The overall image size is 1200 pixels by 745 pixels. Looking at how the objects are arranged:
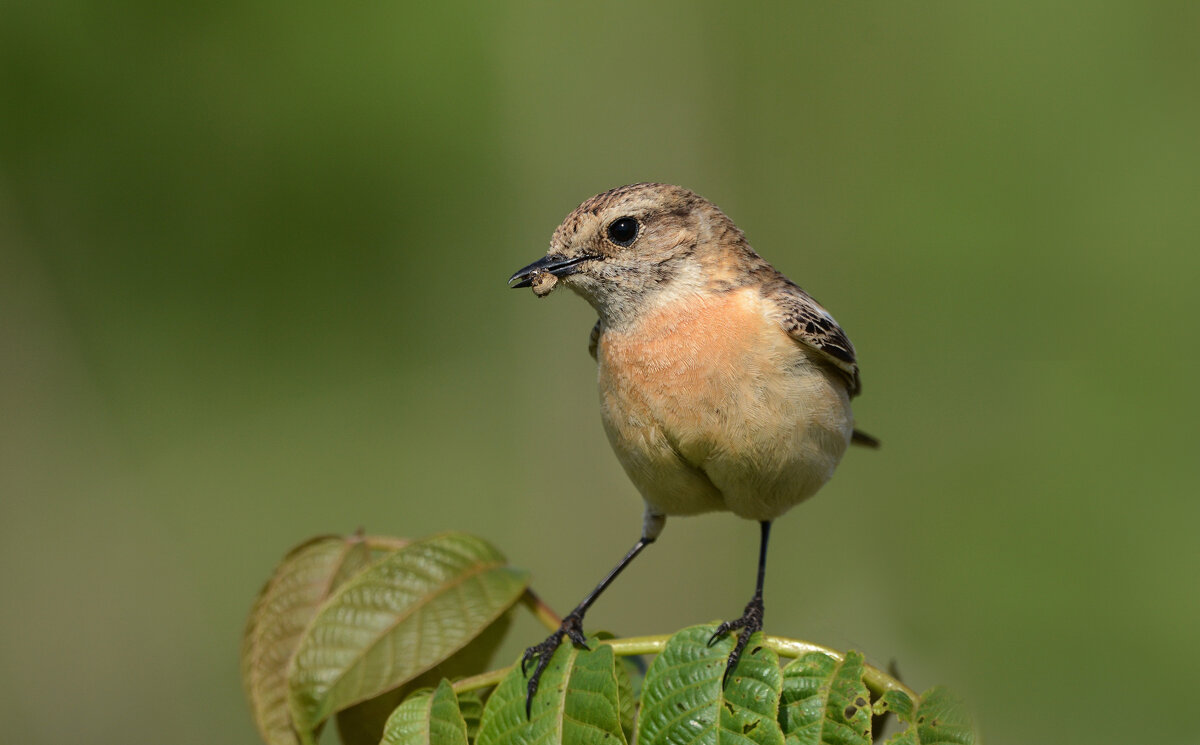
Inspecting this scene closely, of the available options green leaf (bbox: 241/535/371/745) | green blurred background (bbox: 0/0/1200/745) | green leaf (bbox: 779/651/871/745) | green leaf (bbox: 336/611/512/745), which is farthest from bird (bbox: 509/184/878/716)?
green blurred background (bbox: 0/0/1200/745)

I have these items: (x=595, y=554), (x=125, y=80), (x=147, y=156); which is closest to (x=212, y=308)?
(x=147, y=156)

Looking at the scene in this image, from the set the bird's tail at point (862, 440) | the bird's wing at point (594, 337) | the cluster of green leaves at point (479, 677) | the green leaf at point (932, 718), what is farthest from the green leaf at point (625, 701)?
the bird's tail at point (862, 440)

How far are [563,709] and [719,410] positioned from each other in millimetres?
1079

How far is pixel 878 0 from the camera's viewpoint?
34.9ft

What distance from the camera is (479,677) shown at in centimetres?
253

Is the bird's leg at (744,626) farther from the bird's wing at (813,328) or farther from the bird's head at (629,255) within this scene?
the bird's head at (629,255)

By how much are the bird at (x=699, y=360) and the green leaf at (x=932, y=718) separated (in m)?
0.81

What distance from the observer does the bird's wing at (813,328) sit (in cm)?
338

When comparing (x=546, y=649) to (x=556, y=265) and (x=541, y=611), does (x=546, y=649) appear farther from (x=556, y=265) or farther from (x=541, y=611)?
(x=556, y=265)

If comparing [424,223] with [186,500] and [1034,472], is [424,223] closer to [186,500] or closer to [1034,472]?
[186,500]

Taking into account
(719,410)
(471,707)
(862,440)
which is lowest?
(862,440)

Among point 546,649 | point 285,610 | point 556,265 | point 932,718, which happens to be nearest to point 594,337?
point 556,265

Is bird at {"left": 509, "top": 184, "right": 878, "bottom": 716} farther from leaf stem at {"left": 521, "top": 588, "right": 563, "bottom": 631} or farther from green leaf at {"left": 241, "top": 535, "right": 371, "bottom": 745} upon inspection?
green leaf at {"left": 241, "top": 535, "right": 371, "bottom": 745}

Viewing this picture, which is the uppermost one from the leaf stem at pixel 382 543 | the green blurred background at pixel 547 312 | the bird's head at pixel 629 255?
the bird's head at pixel 629 255
